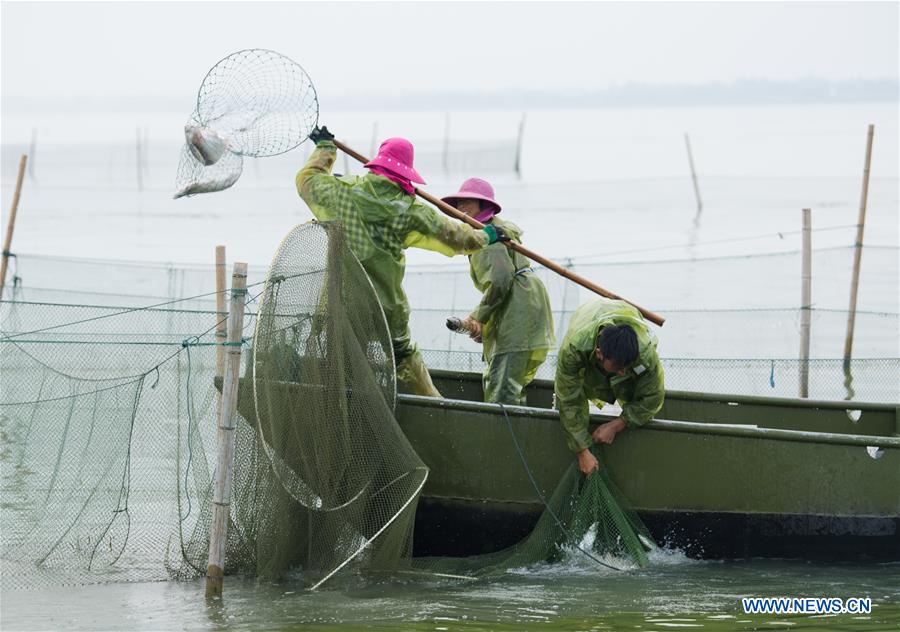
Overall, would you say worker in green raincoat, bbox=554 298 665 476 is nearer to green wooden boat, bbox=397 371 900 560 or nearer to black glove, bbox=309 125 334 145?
green wooden boat, bbox=397 371 900 560

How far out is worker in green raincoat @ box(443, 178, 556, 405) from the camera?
9.06 meters

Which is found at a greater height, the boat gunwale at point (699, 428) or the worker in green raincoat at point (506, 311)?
the worker in green raincoat at point (506, 311)

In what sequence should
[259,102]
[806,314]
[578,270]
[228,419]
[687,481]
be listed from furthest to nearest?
[578,270] < [806,314] < [259,102] < [687,481] < [228,419]

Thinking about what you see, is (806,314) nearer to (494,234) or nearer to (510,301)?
(510,301)

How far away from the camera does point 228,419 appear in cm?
736

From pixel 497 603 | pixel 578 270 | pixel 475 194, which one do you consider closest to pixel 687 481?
pixel 497 603

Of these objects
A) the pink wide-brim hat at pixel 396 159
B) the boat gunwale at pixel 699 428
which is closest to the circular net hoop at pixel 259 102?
the pink wide-brim hat at pixel 396 159

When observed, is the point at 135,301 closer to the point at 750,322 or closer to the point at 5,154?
the point at 750,322

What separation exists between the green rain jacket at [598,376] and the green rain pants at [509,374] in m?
0.98

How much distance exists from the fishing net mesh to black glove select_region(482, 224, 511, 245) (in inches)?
42.6

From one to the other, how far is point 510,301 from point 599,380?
44.7 inches

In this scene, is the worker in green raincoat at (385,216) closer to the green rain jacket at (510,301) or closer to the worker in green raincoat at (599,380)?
the green rain jacket at (510,301)

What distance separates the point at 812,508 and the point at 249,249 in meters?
19.5

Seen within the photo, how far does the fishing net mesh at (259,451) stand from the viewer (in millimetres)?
7570
